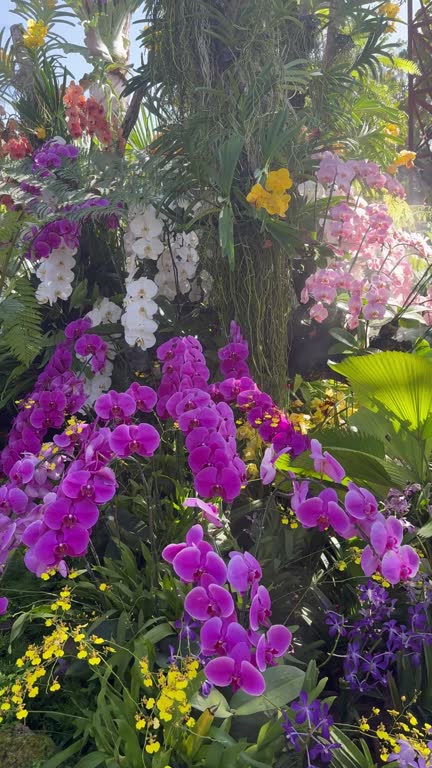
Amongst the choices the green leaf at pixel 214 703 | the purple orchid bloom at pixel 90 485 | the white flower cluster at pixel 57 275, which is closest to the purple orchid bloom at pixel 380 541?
the green leaf at pixel 214 703

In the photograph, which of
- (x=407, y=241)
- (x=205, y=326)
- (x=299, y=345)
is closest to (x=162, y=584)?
(x=205, y=326)

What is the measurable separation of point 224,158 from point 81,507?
120 cm

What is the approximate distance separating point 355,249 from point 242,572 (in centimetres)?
174

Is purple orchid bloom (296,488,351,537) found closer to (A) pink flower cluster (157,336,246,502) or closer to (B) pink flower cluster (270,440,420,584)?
(B) pink flower cluster (270,440,420,584)

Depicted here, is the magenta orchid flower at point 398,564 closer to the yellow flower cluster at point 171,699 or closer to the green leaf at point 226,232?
the yellow flower cluster at point 171,699

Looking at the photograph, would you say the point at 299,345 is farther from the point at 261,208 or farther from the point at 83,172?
the point at 83,172

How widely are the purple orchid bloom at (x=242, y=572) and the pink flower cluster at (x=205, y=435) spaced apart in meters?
0.16

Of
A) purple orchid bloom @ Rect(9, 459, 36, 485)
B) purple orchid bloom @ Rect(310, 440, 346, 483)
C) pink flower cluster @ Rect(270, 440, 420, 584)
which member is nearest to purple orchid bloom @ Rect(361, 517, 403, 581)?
pink flower cluster @ Rect(270, 440, 420, 584)

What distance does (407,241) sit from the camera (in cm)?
260

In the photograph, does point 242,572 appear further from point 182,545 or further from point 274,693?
point 274,693

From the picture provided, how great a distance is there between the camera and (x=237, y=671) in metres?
0.84

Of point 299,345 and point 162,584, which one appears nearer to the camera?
point 162,584

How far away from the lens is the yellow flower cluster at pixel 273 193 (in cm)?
170

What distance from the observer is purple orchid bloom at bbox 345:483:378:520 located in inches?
39.0
